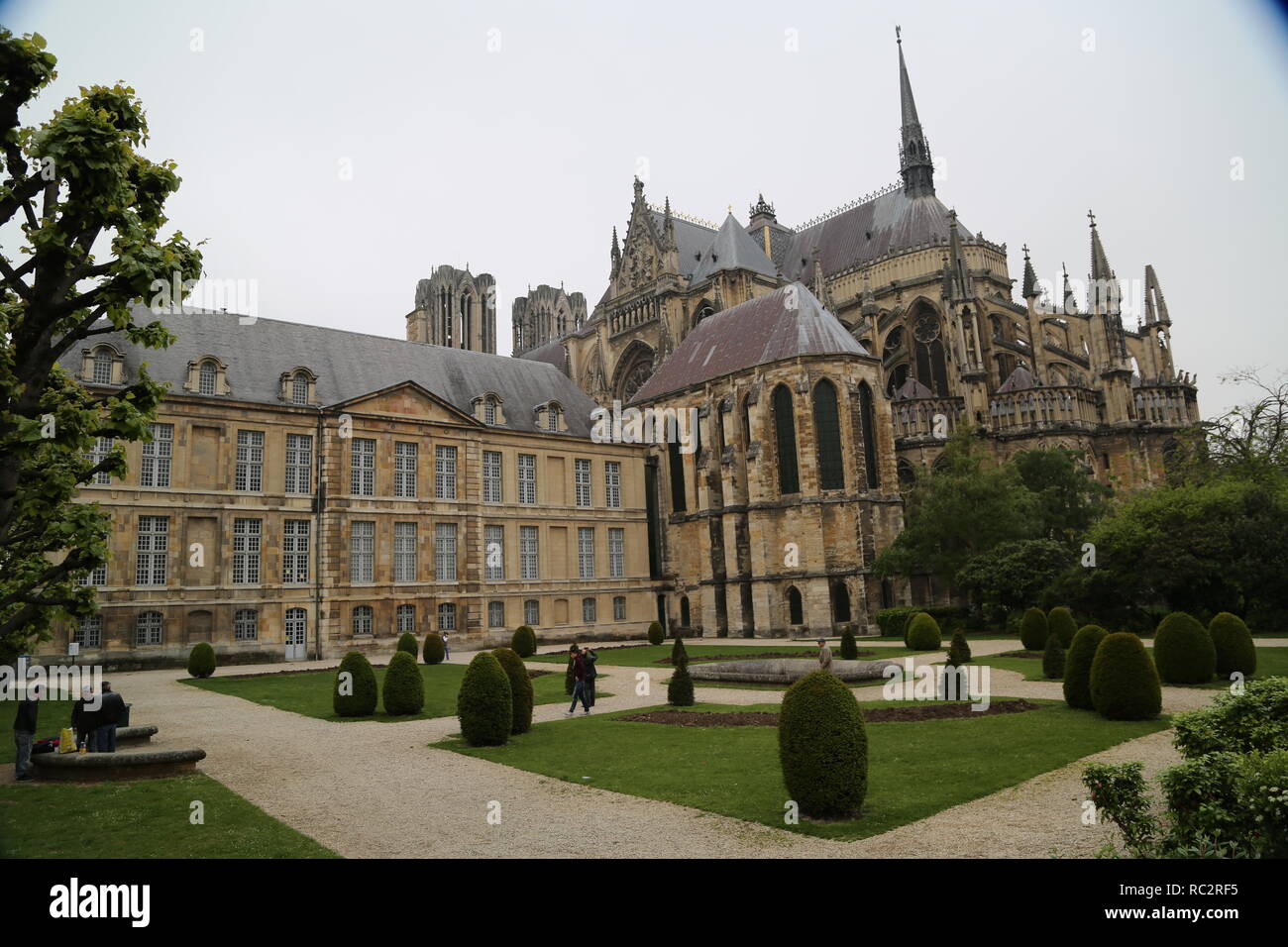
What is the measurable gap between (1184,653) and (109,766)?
2092cm

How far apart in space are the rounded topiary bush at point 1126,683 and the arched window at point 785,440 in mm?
28465

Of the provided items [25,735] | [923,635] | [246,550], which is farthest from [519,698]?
[246,550]

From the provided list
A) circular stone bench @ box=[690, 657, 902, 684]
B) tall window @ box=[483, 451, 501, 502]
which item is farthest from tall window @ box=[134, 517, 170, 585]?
circular stone bench @ box=[690, 657, 902, 684]

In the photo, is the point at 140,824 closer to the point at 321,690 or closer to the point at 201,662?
the point at 321,690

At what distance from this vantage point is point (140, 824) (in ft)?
30.9

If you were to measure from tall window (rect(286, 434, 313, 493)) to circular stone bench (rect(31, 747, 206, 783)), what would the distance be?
83.6 ft

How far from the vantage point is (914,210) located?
209 feet

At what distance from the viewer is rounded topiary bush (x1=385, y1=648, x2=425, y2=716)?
18922 millimetres

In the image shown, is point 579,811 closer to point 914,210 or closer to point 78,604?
point 78,604

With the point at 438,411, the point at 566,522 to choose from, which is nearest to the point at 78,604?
the point at 438,411

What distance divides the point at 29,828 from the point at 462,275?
87745mm

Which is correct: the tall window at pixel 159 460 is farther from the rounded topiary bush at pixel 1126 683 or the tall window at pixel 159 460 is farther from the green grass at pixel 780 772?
the rounded topiary bush at pixel 1126 683

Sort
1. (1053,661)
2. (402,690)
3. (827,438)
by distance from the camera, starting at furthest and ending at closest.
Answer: (827,438) → (1053,661) → (402,690)
